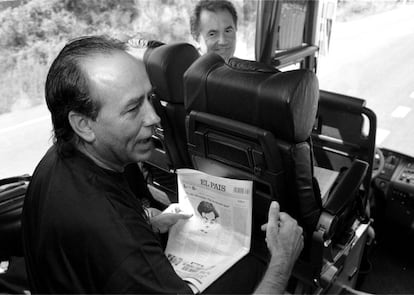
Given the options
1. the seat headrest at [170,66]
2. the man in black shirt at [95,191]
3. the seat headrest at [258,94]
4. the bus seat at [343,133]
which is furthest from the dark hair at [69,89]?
the bus seat at [343,133]

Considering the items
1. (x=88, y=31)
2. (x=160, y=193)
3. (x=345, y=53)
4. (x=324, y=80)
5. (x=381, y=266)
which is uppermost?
(x=88, y=31)

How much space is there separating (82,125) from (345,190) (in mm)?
1095

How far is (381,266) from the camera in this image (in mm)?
2191

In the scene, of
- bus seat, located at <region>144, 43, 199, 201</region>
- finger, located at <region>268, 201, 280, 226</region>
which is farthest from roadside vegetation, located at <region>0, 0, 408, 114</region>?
finger, located at <region>268, 201, 280, 226</region>

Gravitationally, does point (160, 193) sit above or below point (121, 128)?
below

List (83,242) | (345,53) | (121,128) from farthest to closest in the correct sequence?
(345,53)
(121,128)
(83,242)

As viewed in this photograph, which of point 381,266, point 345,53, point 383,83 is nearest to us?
point 381,266

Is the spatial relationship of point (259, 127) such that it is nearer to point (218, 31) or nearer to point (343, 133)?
point (343, 133)

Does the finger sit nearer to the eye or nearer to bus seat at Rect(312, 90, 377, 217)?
bus seat at Rect(312, 90, 377, 217)

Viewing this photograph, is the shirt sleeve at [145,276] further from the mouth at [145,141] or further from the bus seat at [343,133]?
the bus seat at [343,133]

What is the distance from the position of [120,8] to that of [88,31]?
232 mm

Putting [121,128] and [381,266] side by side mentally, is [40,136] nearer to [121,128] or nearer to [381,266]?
[121,128]

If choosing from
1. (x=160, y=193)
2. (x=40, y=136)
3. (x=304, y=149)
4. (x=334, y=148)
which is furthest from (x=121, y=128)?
(x=40, y=136)

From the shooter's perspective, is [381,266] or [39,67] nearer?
[39,67]
